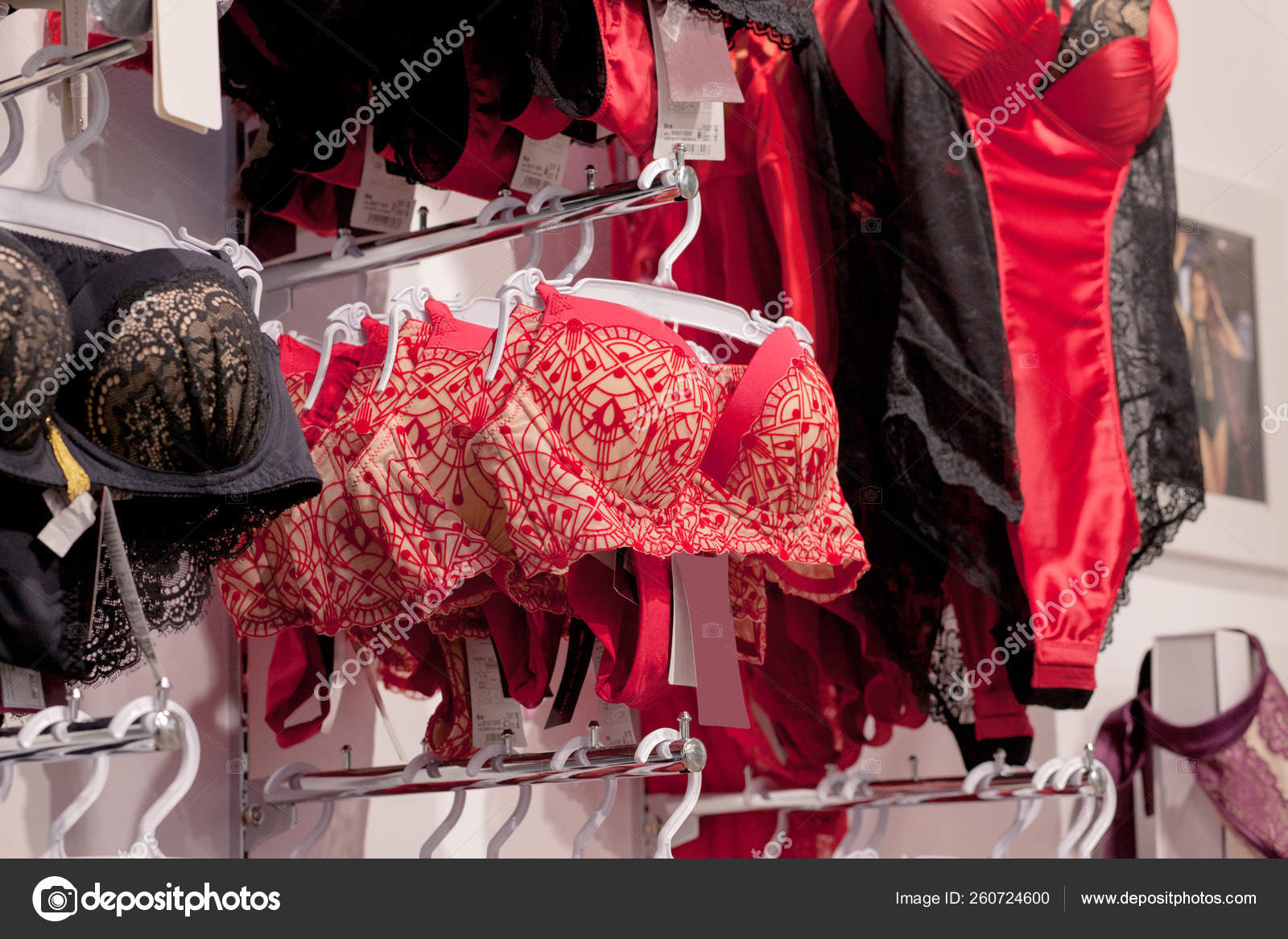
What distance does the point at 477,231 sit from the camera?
1512 millimetres

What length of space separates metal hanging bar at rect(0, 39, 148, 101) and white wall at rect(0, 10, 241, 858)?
0.51 meters

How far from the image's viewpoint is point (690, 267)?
6.30ft

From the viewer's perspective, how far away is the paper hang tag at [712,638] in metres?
1.40

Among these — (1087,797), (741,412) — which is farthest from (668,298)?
(1087,797)

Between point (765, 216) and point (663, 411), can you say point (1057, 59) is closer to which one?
point (765, 216)

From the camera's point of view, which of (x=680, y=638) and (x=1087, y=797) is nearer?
(x=680, y=638)

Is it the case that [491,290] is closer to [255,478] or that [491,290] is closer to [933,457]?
[933,457]

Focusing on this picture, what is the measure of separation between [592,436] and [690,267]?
0.69m

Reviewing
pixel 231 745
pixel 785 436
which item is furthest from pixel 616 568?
pixel 231 745

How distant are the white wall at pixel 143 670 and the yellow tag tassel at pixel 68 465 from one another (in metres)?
0.59

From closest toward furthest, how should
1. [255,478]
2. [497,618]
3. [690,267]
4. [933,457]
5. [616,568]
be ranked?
[255,478] < [616,568] < [497,618] < [933,457] < [690,267]

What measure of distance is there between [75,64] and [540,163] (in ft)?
2.54

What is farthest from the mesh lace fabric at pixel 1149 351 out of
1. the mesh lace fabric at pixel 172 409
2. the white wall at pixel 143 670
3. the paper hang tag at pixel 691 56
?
the mesh lace fabric at pixel 172 409

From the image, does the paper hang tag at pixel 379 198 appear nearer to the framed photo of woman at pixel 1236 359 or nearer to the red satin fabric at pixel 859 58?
the red satin fabric at pixel 859 58
